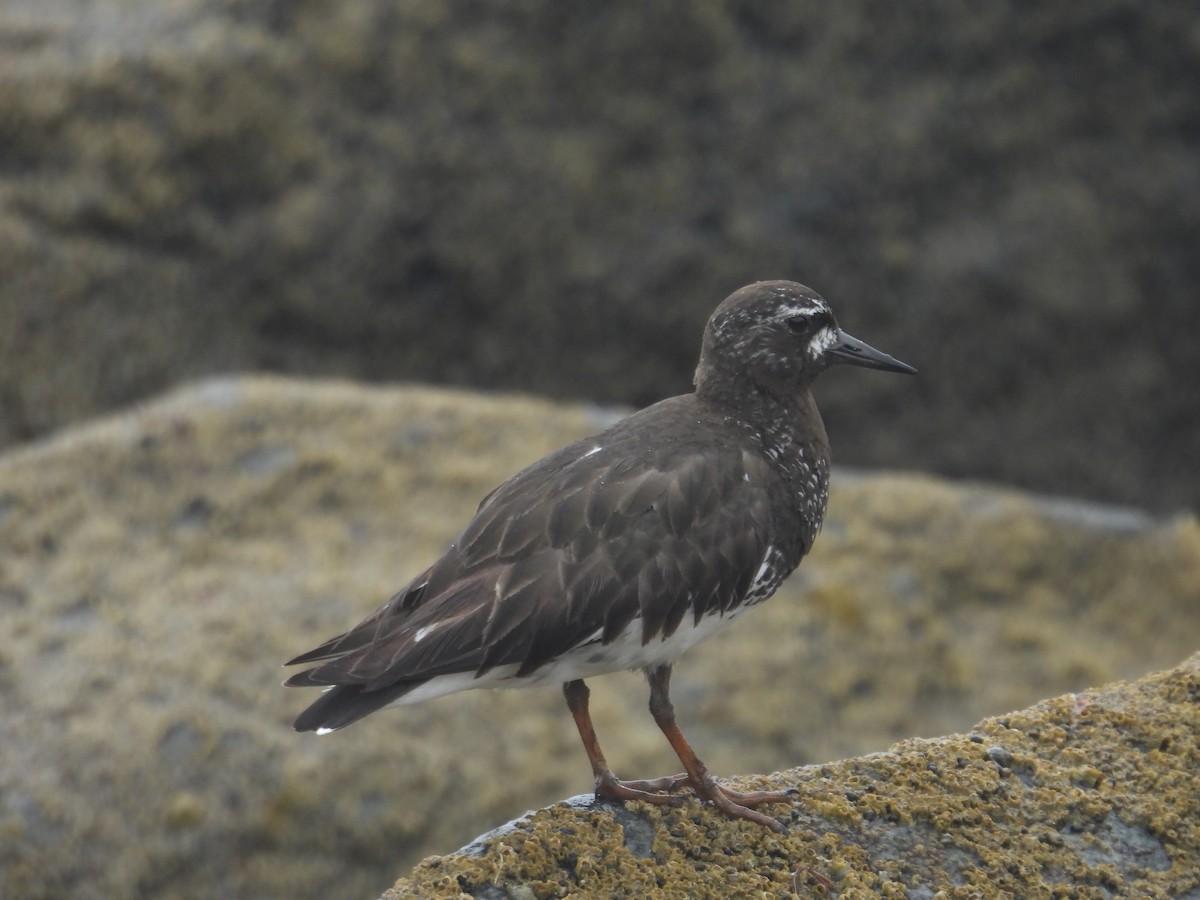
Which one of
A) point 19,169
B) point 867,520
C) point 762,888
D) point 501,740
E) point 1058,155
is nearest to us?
point 762,888

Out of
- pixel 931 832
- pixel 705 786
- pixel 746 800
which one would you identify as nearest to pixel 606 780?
pixel 705 786

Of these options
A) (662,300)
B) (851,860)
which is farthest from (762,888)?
(662,300)

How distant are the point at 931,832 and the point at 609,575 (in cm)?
142

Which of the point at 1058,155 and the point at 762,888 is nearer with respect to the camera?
the point at 762,888

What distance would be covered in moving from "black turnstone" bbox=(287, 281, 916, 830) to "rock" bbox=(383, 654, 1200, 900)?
0.19 m

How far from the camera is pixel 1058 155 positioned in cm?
1420

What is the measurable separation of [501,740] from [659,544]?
392 cm

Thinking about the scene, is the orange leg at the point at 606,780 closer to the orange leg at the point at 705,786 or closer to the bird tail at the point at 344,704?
the orange leg at the point at 705,786

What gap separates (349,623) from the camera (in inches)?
387

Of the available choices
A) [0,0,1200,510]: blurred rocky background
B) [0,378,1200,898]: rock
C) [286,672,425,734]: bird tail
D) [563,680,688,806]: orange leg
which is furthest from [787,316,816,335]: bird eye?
[0,0,1200,510]: blurred rocky background

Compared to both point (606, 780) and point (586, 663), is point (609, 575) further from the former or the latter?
point (606, 780)

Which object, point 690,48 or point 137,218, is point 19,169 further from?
point 690,48

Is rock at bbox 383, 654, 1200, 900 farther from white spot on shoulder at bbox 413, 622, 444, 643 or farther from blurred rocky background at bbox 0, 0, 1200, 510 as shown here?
blurred rocky background at bbox 0, 0, 1200, 510

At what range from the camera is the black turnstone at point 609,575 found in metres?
5.52
